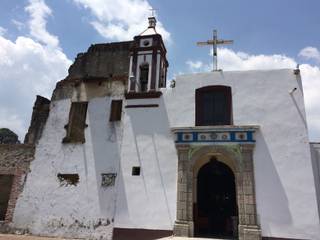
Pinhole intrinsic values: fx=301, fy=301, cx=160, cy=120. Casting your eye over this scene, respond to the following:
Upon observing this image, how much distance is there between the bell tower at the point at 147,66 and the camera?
1320 cm

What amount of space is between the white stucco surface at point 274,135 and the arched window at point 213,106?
213 mm

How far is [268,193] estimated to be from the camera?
34.5 feet

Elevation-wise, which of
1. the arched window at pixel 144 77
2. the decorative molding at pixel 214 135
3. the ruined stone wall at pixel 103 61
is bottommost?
the decorative molding at pixel 214 135

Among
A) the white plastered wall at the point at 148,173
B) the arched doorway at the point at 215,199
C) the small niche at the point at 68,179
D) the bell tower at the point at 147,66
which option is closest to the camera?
the white plastered wall at the point at 148,173

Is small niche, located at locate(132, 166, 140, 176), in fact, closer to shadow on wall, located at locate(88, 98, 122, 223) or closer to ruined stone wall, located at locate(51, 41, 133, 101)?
shadow on wall, located at locate(88, 98, 122, 223)

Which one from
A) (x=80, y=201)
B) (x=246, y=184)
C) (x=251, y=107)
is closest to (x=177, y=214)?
(x=246, y=184)

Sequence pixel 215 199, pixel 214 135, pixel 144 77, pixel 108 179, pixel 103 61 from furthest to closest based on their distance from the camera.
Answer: pixel 103 61 < pixel 144 77 < pixel 215 199 < pixel 108 179 < pixel 214 135

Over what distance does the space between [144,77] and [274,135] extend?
20.2 feet

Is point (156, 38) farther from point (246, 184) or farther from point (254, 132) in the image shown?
point (246, 184)

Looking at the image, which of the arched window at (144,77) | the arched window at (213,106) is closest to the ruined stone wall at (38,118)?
the arched window at (144,77)

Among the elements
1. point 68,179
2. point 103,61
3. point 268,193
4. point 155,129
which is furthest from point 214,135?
point 103,61

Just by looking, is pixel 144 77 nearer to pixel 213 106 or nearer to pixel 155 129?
pixel 155 129

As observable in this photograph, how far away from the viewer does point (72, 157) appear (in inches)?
509

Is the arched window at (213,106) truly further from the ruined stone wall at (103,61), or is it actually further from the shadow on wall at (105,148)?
the ruined stone wall at (103,61)
